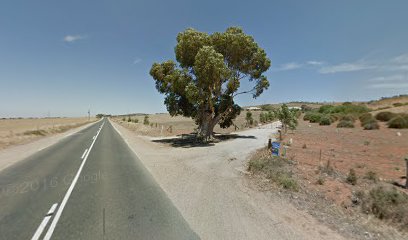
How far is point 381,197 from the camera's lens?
27.0 feet

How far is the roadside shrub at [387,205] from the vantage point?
731cm

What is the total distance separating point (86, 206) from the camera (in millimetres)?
7578

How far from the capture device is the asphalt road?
5838 millimetres

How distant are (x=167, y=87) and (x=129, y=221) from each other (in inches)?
928

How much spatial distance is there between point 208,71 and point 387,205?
1772 cm

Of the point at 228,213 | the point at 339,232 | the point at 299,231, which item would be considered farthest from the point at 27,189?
the point at 339,232

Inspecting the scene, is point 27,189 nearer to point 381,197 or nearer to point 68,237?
point 68,237

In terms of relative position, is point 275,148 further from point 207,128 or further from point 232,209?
point 207,128

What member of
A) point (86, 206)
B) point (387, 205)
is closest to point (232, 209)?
point (86, 206)

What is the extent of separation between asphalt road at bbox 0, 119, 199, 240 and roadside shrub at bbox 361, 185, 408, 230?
5.66 metres

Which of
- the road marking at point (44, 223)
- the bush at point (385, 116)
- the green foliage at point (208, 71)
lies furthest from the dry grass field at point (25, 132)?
the bush at point (385, 116)

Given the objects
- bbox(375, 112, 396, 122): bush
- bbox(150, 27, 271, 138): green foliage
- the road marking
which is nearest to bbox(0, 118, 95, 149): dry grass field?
bbox(150, 27, 271, 138): green foliage

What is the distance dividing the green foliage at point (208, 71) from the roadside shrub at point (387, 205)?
1659 centimetres

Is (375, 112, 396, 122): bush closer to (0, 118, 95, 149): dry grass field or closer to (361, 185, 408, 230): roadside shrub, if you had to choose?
(361, 185, 408, 230): roadside shrub
